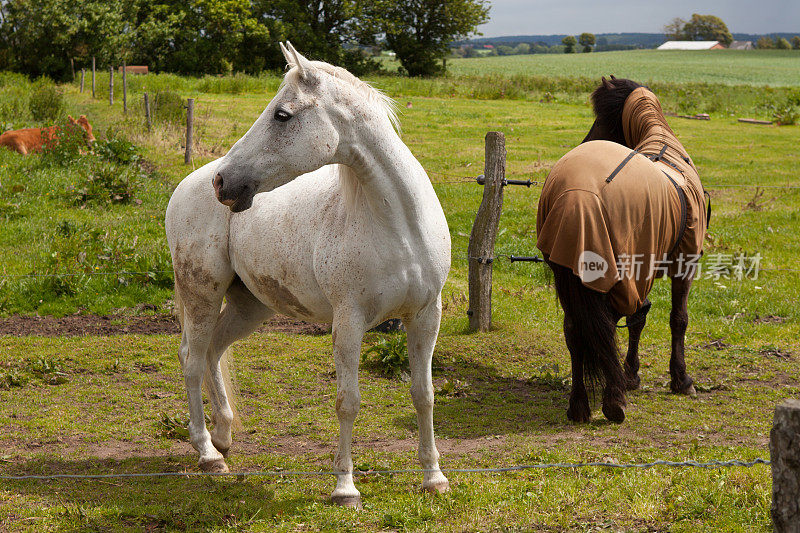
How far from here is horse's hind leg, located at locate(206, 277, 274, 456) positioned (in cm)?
498

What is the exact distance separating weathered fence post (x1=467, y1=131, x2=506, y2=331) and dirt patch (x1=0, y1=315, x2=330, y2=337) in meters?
1.59

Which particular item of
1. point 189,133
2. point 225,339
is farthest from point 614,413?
point 189,133

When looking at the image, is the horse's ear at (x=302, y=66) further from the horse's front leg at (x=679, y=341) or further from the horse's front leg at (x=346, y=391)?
the horse's front leg at (x=679, y=341)

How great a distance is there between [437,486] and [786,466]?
6.57 feet

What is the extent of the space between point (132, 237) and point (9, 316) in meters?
2.03

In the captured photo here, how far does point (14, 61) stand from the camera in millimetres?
30719

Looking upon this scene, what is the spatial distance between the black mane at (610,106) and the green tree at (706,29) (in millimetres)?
130252

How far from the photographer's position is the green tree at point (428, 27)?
48.8 metres

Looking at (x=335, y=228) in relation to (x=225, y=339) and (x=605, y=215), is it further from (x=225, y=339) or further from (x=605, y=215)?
(x=605, y=215)

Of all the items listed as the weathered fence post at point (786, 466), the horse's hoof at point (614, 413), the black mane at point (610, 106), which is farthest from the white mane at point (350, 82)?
the black mane at point (610, 106)

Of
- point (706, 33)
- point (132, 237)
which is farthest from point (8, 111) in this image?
point (706, 33)

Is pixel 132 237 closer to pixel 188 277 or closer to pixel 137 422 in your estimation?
pixel 137 422

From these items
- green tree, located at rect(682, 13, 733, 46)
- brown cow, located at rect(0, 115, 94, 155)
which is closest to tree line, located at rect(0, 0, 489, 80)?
brown cow, located at rect(0, 115, 94, 155)

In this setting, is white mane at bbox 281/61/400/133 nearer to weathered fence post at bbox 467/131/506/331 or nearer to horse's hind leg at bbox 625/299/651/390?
horse's hind leg at bbox 625/299/651/390
